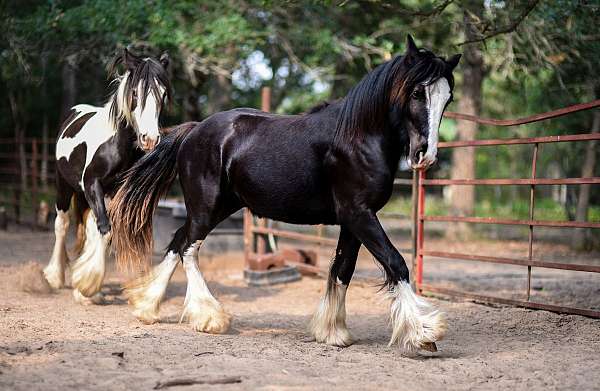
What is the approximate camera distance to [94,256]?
5730mm

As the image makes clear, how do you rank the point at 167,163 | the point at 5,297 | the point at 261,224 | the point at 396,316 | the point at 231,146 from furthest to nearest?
the point at 261,224 → the point at 5,297 → the point at 167,163 → the point at 231,146 → the point at 396,316

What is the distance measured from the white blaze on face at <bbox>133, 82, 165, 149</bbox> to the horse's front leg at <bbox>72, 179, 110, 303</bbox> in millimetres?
860

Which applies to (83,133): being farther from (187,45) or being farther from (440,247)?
(440,247)

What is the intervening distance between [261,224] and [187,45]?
342 centimetres

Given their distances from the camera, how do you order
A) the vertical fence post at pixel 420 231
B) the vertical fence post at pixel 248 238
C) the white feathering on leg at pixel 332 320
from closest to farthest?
the white feathering on leg at pixel 332 320 < the vertical fence post at pixel 420 231 < the vertical fence post at pixel 248 238

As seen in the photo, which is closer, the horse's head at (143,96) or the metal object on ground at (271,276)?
the horse's head at (143,96)

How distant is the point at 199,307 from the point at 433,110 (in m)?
2.23

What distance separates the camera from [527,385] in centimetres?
342

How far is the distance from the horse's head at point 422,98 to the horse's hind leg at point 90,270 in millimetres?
2993

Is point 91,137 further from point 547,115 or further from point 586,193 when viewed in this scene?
point 586,193

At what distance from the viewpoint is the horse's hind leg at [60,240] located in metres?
6.49

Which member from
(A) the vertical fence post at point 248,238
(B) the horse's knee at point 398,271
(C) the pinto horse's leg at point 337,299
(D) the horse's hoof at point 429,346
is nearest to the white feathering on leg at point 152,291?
(C) the pinto horse's leg at point 337,299

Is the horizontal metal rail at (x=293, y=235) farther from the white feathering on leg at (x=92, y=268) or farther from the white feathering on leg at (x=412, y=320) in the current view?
the white feathering on leg at (x=412, y=320)

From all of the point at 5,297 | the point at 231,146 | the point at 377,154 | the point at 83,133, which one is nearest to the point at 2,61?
the point at 83,133
